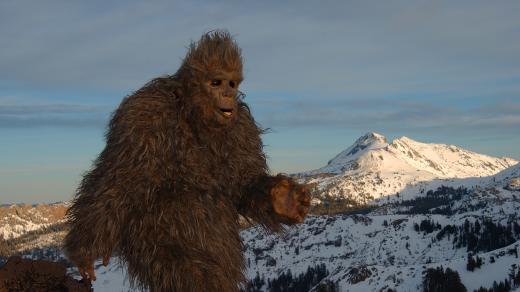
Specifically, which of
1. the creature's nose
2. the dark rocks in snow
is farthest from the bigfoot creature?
the dark rocks in snow

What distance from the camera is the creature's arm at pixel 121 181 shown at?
183 inches

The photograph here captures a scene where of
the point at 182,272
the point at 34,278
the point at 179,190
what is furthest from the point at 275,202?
the point at 34,278

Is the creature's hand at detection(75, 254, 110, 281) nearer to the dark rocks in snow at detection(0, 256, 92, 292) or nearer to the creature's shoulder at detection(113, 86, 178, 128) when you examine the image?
the dark rocks in snow at detection(0, 256, 92, 292)

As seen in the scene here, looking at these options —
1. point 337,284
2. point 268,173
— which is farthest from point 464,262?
point 268,173

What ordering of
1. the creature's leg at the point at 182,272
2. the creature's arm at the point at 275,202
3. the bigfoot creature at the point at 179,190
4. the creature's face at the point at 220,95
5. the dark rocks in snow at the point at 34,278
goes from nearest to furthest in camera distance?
the creature's leg at the point at 182,272 < the bigfoot creature at the point at 179,190 < the creature's arm at the point at 275,202 < the creature's face at the point at 220,95 < the dark rocks in snow at the point at 34,278

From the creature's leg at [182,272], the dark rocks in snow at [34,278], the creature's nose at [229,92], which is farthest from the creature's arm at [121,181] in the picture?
the dark rocks in snow at [34,278]

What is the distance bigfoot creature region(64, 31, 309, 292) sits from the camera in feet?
14.9

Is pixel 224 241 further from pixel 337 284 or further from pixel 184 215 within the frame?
pixel 337 284

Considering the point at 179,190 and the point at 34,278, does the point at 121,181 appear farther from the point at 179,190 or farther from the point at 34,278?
the point at 34,278

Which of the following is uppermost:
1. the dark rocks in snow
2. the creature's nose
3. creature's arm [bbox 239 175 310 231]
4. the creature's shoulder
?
the creature's nose

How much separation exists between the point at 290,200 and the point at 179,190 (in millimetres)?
896

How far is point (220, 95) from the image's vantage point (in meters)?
4.80

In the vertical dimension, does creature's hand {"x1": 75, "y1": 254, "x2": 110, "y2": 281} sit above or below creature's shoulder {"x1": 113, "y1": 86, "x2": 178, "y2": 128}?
below

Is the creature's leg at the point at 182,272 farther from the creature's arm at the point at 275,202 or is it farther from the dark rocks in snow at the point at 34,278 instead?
the dark rocks in snow at the point at 34,278
